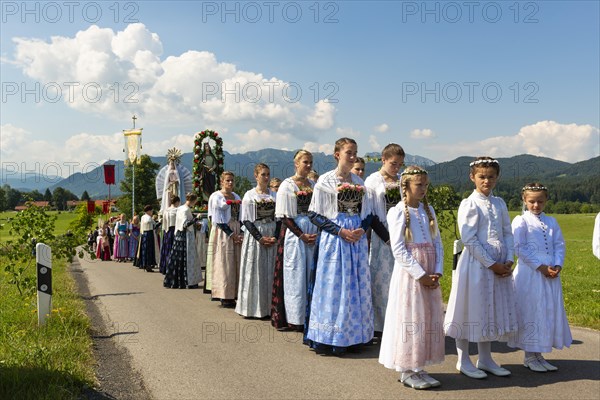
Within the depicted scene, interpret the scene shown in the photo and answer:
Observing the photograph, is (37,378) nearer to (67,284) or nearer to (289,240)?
(289,240)

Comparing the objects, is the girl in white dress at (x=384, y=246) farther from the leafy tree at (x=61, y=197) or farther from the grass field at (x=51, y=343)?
the leafy tree at (x=61, y=197)

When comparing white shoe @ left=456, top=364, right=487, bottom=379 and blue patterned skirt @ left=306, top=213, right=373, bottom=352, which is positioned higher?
blue patterned skirt @ left=306, top=213, right=373, bottom=352

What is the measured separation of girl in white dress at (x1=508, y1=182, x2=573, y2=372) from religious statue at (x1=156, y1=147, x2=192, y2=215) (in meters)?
12.5

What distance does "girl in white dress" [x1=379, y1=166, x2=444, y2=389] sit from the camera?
5.00 meters

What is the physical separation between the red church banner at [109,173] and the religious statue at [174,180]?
81.8 feet

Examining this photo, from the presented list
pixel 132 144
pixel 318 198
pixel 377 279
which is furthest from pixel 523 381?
pixel 132 144

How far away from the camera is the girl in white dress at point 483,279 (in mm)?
5441

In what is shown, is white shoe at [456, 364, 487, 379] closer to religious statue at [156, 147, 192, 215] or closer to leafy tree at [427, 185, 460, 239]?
leafy tree at [427, 185, 460, 239]

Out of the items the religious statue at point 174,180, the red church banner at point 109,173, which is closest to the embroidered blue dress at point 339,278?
the religious statue at point 174,180

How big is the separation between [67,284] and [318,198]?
8.19m

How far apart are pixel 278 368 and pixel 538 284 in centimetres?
286

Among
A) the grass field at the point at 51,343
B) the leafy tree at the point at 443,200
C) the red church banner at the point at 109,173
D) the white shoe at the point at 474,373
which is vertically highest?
the red church banner at the point at 109,173

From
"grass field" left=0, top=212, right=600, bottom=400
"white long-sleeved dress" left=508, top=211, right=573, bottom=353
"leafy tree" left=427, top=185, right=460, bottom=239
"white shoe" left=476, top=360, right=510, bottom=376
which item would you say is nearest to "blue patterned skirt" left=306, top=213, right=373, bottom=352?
"white shoe" left=476, top=360, right=510, bottom=376

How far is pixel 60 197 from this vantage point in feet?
431
